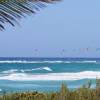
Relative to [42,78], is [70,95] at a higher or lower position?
lower

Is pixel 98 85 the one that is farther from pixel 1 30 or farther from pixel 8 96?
pixel 1 30

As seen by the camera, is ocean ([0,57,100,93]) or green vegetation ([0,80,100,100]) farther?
ocean ([0,57,100,93])

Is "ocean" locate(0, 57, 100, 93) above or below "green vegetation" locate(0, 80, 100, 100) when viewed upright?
above

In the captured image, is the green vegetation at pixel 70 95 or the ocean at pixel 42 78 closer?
the green vegetation at pixel 70 95

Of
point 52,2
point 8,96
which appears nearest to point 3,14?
point 52,2

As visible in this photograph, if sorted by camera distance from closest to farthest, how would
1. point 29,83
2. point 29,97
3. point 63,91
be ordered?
point 63,91 < point 29,97 < point 29,83

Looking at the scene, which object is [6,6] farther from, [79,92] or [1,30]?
[79,92]

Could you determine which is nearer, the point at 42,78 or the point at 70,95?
the point at 70,95

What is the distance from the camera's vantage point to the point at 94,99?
473cm

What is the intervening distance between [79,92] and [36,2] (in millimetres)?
1806

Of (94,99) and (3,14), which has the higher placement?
(3,14)

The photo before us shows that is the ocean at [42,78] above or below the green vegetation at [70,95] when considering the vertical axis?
above

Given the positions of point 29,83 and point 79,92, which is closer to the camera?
point 79,92

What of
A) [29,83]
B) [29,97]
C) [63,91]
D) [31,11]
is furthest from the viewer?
[29,83]
